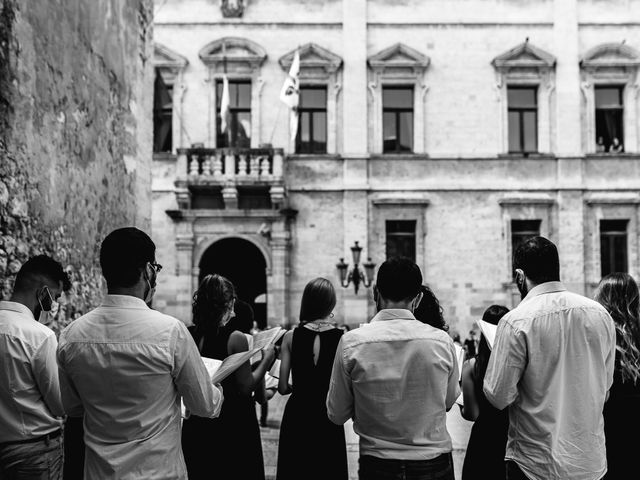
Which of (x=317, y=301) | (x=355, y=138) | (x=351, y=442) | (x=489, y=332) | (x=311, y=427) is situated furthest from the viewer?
(x=355, y=138)

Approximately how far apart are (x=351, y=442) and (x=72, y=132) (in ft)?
17.0

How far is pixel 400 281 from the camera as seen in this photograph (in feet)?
10.6

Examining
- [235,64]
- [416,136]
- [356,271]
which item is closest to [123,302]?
[356,271]

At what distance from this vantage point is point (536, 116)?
19.2 m

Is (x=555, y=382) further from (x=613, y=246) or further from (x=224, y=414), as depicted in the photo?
(x=613, y=246)

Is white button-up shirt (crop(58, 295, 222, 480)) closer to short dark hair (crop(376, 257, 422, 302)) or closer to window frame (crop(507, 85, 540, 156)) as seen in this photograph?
short dark hair (crop(376, 257, 422, 302))

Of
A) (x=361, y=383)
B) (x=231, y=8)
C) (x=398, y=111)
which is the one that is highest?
(x=231, y=8)

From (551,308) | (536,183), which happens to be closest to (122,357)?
(551,308)

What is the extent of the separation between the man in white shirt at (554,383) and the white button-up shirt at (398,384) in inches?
11.3

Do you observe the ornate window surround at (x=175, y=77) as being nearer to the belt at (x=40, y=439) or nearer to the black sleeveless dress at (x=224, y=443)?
the black sleeveless dress at (x=224, y=443)

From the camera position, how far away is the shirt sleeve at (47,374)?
3348mm

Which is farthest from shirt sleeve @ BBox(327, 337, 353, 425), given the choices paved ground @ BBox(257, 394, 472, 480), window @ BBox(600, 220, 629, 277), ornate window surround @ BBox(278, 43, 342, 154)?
window @ BBox(600, 220, 629, 277)

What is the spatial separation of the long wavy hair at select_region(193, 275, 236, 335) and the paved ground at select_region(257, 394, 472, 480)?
3213mm

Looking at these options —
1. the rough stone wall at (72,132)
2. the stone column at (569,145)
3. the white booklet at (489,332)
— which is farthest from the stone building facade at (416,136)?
the white booklet at (489,332)
